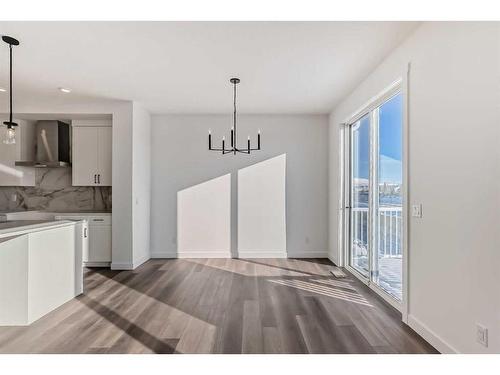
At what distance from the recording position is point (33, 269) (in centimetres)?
289

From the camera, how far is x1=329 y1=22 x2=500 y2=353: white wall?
183 cm

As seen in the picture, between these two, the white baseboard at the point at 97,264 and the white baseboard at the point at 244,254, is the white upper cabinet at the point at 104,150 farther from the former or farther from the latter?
the white baseboard at the point at 244,254

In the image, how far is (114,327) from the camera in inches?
108

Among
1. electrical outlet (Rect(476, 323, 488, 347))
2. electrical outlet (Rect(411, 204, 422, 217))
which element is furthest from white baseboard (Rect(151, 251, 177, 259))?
electrical outlet (Rect(476, 323, 488, 347))

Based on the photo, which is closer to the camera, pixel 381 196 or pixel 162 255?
pixel 381 196

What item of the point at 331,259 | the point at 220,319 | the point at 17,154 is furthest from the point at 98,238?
the point at 331,259

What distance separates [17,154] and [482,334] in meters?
6.47

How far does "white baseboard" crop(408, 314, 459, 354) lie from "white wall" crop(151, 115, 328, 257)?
10.0 ft

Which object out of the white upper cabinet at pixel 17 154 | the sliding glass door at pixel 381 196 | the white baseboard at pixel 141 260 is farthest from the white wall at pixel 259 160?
the white upper cabinet at pixel 17 154

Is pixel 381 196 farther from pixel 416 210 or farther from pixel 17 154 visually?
pixel 17 154

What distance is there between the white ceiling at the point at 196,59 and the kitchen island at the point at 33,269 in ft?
5.94

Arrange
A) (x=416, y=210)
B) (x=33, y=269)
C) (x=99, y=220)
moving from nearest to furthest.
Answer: (x=416, y=210) < (x=33, y=269) < (x=99, y=220)
